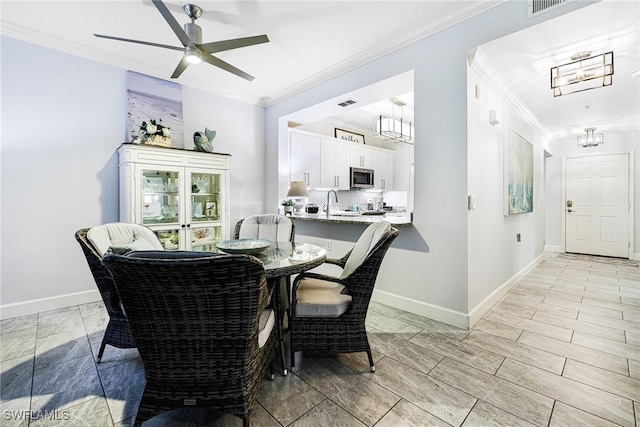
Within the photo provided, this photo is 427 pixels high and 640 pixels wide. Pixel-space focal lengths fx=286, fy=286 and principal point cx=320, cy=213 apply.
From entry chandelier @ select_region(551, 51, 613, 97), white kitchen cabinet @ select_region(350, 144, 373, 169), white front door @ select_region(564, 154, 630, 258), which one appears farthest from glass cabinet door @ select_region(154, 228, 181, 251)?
white front door @ select_region(564, 154, 630, 258)

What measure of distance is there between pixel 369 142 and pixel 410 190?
4.99 ft

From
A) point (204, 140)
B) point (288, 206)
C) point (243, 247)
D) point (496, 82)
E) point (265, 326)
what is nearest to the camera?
point (265, 326)

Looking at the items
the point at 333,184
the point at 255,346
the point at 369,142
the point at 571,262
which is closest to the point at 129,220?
the point at 255,346

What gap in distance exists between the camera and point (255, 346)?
1.33 m

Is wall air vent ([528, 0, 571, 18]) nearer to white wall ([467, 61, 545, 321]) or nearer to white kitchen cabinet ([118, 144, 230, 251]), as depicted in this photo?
white wall ([467, 61, 545, 321])

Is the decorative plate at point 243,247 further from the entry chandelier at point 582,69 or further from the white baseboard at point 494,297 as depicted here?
the entry chandelier at point 582,69

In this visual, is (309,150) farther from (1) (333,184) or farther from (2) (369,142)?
(2) (369,142)

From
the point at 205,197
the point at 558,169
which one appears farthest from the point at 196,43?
the point at 558,169

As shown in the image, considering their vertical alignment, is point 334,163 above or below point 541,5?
below

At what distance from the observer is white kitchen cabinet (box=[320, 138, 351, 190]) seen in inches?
205

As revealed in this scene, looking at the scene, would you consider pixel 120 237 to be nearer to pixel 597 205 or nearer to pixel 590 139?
pixel 590 139

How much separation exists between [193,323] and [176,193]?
8.37 feet

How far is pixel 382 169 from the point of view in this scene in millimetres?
6570

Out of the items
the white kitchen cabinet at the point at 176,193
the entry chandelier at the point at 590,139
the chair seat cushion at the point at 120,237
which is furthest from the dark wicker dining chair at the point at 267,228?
the entry chandelier at the point at 590,139
